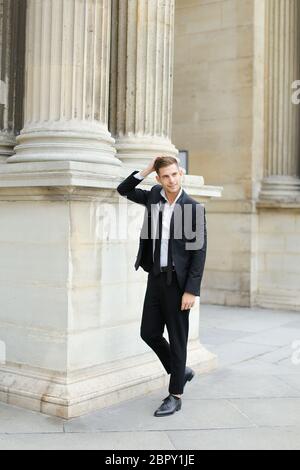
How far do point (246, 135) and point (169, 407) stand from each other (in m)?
7.28

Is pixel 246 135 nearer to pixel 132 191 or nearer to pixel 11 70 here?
pixel 11 70

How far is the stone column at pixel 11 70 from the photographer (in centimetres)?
624

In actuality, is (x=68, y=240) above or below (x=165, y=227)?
below

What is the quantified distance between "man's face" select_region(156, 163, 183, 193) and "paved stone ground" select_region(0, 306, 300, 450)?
1.73 m

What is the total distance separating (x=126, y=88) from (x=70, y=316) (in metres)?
2.45

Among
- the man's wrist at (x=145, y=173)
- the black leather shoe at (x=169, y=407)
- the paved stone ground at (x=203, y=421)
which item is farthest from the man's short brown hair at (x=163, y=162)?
the paved stone ground at (x=203, y=421)

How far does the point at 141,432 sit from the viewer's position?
4.58 m

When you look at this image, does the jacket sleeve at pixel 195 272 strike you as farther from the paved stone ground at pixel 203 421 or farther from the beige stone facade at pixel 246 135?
the beige stone facade at pixel 246 135

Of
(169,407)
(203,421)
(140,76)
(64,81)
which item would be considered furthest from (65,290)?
(140,76)

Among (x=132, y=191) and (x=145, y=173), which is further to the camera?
(x=132, y=191)

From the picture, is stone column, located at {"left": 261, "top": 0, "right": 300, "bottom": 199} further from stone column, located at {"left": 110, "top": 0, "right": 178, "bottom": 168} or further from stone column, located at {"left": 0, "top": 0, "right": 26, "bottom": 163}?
stone column, located at {"left": 0, "top": 0, "right": 26, "bottom": 163}

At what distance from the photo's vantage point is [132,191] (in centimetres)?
515
